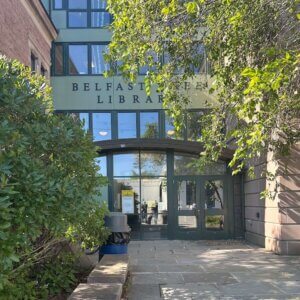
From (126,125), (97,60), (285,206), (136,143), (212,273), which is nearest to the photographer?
(212,273)

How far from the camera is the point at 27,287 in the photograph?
6.62 metres

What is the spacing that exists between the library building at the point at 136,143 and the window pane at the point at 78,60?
40 millimetres

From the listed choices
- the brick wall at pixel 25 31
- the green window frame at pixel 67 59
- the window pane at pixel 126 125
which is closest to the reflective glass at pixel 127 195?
the window pane at pixel 126 125

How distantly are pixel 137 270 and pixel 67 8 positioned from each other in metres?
12.9

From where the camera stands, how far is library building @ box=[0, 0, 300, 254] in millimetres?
18359

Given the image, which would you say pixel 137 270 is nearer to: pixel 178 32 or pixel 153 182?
pixel 178 32

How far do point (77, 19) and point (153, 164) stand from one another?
668 centimetres

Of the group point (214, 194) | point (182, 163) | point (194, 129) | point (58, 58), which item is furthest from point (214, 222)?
point (58, 58)

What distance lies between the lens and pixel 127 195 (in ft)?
62.3

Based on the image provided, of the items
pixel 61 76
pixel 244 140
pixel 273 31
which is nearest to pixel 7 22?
pixel 61 76

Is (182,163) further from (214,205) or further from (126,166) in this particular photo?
(126,166)

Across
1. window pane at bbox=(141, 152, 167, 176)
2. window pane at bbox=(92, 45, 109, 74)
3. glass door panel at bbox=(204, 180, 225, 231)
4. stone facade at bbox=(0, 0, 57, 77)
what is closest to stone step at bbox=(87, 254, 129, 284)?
stone facade at bbox=(0, 0, 57, 77)

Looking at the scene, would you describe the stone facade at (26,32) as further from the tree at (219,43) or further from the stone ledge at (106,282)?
the stone ledge at (106,282)

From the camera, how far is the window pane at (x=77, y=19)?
20312 mm
